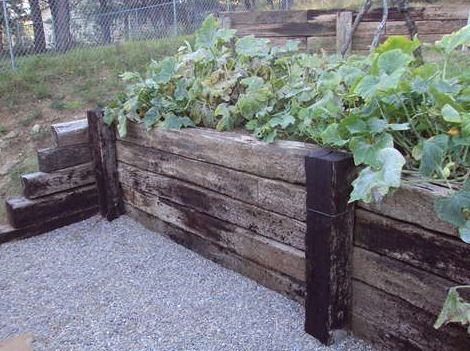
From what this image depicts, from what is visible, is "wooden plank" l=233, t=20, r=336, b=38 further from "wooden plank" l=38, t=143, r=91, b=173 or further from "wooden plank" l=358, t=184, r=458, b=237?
"wooden plank" l=358, t=184, r=458, b=237

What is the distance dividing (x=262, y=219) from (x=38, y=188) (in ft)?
5.11

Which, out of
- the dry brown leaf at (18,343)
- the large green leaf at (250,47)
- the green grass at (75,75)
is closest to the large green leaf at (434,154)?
the large green leaf at (250,47)

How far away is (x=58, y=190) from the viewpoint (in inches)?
126

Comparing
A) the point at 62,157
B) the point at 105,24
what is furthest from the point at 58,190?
the point at 105,24

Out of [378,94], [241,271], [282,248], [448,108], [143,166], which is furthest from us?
[143,166]

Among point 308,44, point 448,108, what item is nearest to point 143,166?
point 448,108

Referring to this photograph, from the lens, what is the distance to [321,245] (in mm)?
1860

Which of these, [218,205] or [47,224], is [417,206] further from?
[47,224]

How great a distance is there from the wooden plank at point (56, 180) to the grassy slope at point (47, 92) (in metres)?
0.49

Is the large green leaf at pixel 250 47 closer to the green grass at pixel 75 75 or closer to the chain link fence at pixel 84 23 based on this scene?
the green grass at pixel 75 75

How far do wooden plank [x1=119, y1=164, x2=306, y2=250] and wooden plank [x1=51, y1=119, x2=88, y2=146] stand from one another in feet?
1.05

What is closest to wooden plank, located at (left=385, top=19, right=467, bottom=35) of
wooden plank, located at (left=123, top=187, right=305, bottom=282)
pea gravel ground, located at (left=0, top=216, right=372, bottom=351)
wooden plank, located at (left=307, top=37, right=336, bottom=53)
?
wooden plank, located at (left=307, top=37, right=336, bottom=53)

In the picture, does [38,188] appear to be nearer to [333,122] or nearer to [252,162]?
[252,162]

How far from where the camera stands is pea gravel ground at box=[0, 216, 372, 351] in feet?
6.73
